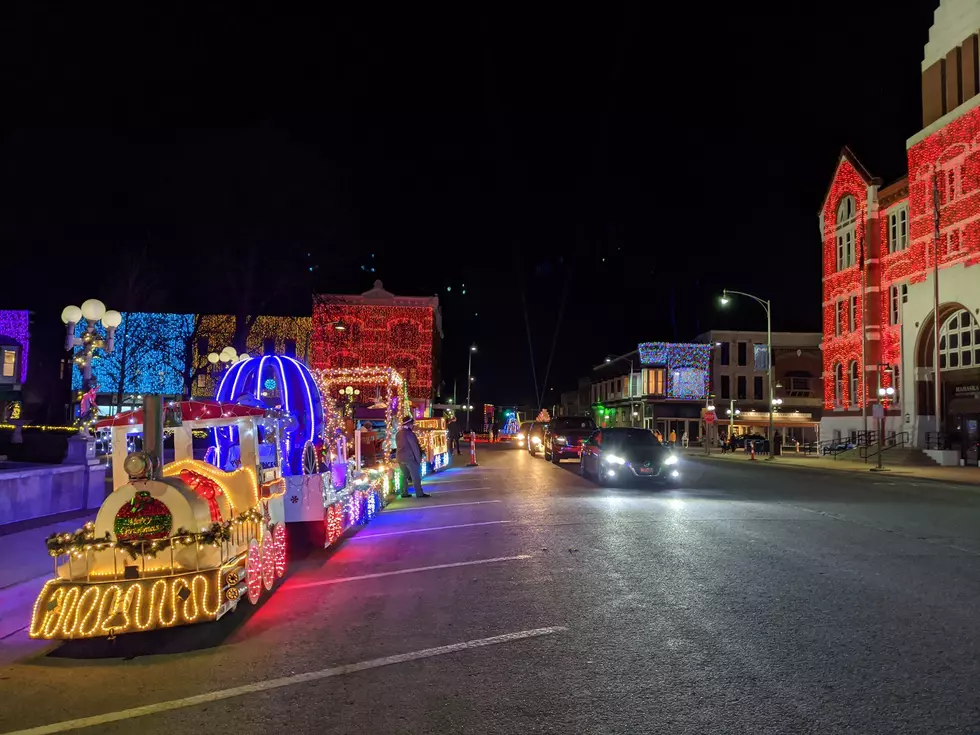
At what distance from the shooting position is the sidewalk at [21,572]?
7201 millimetres

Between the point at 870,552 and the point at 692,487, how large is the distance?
31.5 feet

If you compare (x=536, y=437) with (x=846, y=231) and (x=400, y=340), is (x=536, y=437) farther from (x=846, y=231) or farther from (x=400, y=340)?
(x=400, y=340)

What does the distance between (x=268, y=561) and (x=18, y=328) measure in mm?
47439

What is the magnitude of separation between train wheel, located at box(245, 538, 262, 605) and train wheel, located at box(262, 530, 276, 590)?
0.61ft

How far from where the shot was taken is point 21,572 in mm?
→ 8352

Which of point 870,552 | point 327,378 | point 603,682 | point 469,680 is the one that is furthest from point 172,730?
point 327,378

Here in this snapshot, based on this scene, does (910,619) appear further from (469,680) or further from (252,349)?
(252,349)

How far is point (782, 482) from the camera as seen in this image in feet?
70.3

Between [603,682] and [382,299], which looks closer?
[603,682]

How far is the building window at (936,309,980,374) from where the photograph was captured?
1330 inches

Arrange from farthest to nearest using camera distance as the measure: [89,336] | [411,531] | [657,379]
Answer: [657,379] → [89,336] → [411,531]

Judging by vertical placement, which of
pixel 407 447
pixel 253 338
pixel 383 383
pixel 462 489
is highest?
pixel 253 338

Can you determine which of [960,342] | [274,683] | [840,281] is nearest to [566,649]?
[274,683]

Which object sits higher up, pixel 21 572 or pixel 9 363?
pixel 9 363
